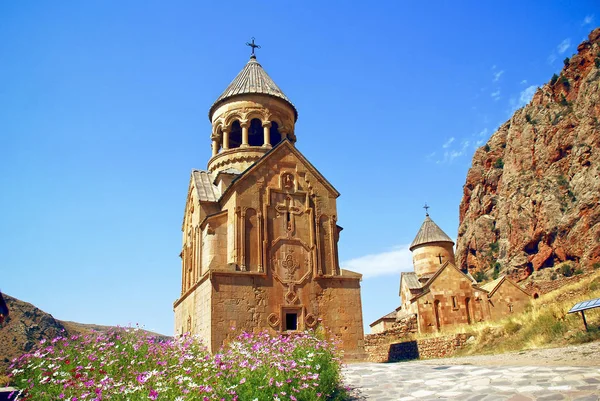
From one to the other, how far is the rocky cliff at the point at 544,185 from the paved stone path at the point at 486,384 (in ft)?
94.6

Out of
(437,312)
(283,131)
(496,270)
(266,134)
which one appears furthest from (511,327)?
(496,270)

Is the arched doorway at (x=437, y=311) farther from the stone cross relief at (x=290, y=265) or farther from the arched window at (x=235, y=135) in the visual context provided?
the arched window at (x=235, y=135)

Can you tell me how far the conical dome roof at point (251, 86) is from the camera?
13.8 metres

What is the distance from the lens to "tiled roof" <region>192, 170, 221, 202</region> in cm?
1214

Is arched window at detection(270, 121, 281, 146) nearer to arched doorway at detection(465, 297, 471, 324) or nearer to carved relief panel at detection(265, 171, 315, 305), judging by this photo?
carved relief panel at detection(265, 171, 315, 305)

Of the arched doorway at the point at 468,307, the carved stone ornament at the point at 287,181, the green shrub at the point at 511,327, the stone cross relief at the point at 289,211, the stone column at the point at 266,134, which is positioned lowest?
the green shrub at the point at 511,327

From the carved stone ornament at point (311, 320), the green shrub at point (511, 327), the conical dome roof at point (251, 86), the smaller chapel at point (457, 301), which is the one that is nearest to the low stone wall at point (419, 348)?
the green shrub at point (511, 327)

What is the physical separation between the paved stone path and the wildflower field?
0.82 meters

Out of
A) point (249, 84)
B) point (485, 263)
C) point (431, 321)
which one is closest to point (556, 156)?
point (485, 263)

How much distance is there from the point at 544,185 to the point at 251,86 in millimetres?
31692

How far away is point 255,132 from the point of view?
14961 mm

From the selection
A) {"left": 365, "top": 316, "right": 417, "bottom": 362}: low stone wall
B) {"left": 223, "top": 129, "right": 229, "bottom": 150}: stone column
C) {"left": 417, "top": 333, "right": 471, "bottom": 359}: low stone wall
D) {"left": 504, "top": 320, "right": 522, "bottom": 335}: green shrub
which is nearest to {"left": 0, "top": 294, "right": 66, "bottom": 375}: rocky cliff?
{"left": 223, "top": 129, "right": 229, "bottom": 150}: stone column

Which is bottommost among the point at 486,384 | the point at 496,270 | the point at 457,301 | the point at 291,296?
the point at 486,384

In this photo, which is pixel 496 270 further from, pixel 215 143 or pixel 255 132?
pixel 215 143
